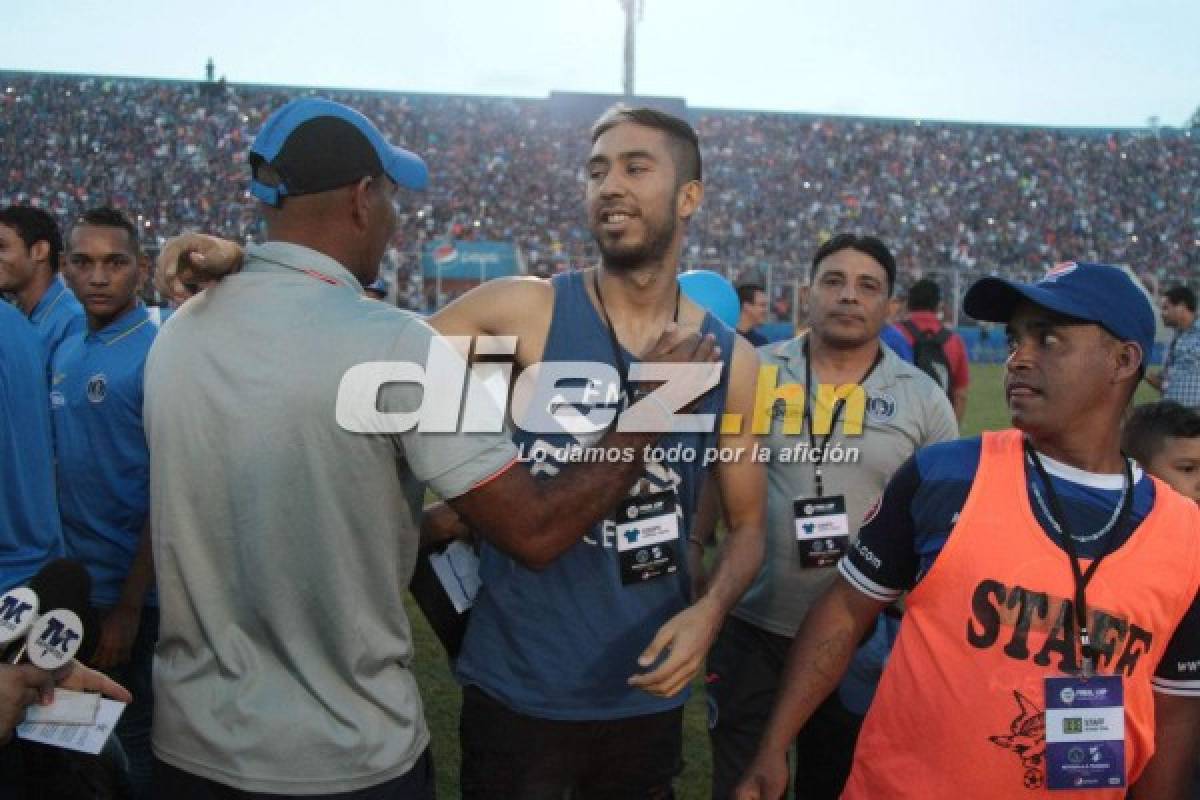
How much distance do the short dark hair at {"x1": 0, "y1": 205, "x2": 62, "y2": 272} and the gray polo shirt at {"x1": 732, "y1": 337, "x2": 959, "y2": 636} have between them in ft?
10.9

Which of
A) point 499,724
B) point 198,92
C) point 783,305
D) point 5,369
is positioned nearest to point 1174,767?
point 499,724

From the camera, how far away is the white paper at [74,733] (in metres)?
2.06

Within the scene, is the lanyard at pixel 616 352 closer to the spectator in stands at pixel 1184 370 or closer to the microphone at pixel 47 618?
the microphone at pixel 47 618

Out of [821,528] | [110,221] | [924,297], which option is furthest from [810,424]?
[924,297]

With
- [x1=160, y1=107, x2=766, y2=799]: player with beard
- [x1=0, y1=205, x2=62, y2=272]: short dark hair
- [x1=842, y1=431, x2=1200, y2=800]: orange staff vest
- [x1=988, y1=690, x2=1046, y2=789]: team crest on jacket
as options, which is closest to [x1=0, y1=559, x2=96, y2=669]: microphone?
[x1=160, y1=107, x2=766, y2=799]: player with beard

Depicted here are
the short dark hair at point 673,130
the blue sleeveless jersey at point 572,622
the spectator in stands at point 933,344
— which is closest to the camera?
the blue sleeveless jersey at point 572,622

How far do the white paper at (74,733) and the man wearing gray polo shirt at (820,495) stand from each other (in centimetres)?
204

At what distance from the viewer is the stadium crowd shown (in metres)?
33.7

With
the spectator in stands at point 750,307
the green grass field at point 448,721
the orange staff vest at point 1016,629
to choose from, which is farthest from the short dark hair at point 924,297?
the orange staff vest at point 1016,629

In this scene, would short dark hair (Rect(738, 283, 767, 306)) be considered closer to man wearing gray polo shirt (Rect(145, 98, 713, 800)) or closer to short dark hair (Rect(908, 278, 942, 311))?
short dark hair (Rect(908, 278, 942, 311))

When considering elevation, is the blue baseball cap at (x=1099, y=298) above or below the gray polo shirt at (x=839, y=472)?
above

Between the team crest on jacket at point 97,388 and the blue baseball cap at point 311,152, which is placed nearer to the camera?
the blue baseball cap at point 311,152

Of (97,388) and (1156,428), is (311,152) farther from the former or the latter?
(1156,428)

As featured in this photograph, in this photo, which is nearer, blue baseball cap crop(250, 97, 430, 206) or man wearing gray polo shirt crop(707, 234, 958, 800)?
blue baseball cap crop(250, 97, 430, 206)
